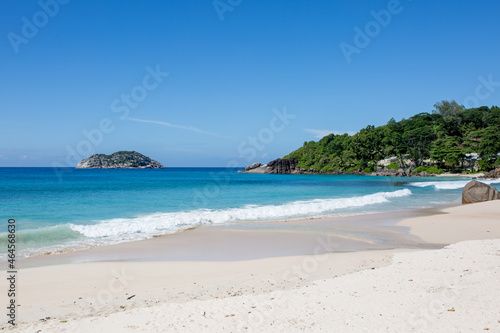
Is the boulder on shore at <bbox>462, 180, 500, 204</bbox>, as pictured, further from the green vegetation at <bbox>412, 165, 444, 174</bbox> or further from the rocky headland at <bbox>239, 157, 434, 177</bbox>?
the rocky headland at <bbox>239, 157, 434, 177</bbox>

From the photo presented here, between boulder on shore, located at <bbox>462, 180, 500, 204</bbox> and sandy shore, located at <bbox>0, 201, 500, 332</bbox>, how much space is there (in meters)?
17.5

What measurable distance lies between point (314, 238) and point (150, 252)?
5.92 meters

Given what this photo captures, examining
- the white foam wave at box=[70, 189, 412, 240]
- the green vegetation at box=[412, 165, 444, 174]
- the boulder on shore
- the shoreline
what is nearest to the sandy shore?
the shoreline

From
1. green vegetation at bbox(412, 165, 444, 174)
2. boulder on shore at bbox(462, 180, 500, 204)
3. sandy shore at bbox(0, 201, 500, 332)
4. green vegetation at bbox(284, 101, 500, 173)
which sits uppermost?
green vegetation at bbox(284, 101, 500, 173)

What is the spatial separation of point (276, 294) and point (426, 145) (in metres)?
95.8

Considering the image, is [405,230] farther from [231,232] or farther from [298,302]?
[298,302]

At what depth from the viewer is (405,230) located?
523 inches

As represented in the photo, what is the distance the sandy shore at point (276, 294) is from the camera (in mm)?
4621

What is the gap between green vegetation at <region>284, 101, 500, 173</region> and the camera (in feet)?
249

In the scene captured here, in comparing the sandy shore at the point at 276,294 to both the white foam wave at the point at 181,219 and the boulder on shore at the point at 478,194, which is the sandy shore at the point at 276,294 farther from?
the boulder on shore at the point at 478,194

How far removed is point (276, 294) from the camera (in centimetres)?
579

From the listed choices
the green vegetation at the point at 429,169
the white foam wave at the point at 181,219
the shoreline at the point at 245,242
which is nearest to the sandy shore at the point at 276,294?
the shoreline at the point at 245,242

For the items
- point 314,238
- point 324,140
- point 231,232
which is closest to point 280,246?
point 314,238

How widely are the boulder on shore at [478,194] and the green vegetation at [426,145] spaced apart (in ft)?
195
